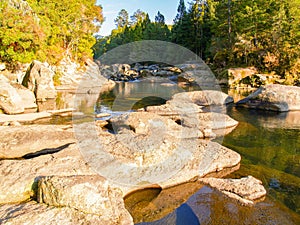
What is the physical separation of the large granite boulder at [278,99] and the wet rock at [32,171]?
12182mm

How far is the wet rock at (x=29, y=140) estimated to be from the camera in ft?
20.1

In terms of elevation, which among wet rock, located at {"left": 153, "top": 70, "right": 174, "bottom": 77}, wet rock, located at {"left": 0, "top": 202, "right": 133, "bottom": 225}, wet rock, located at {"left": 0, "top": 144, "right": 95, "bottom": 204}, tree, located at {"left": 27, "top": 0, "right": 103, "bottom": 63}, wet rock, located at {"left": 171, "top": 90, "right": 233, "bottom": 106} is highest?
tree, located at {"left": 27, "top": 0, "right": 103, "bottom": 63}

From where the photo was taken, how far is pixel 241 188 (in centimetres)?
486

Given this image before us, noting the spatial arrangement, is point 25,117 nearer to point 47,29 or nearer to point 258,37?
point 47,29

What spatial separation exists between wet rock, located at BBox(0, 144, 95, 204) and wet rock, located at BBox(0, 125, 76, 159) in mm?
1316

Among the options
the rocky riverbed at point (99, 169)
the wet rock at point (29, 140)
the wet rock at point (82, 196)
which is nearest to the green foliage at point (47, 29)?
the wet rock at point (29, 140)

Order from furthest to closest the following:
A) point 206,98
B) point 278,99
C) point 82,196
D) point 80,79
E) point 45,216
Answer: point 80,79 < point 206,98 < point 278,99 < point 82,196 < point 45,216

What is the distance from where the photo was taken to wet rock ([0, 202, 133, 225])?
3.25 metres

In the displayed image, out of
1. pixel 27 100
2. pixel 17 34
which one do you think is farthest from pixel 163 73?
pixel 27 100

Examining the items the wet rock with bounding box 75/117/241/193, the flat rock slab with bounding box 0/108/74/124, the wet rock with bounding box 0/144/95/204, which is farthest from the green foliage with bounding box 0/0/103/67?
the wet rock with bounding box 0/144/95/204

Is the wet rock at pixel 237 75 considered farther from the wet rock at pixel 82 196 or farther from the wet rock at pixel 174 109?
the wet rock at pixel 82 196

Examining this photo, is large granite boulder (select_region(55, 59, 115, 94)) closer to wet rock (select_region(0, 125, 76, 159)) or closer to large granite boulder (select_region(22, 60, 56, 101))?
large granite boulder (select_region(22, 60, 56, 101))

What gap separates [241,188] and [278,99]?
10.7 m

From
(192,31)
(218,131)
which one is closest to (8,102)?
(218,131)
